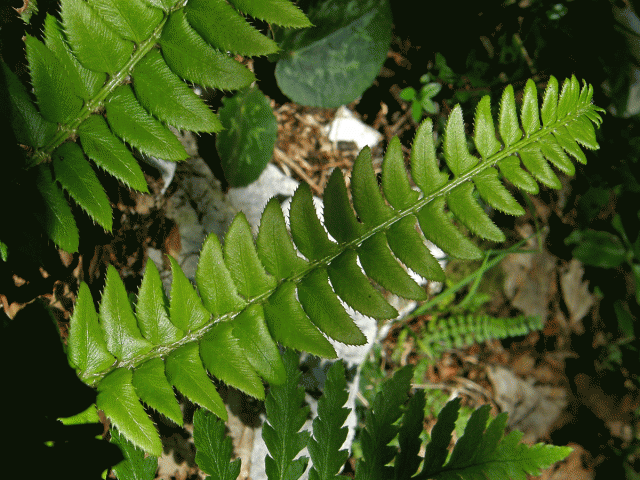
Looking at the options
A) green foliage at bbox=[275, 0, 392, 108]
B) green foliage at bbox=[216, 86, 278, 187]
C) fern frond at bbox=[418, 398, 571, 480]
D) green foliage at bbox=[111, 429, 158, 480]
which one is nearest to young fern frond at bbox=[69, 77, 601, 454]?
green foliage at bbox=[111, 429, 158, 480]

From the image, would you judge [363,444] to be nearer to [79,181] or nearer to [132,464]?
[132,464]

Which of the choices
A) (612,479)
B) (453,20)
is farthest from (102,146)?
(612,479)

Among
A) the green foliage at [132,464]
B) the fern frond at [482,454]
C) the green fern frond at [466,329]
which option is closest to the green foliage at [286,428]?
the green foliage at [132,464]

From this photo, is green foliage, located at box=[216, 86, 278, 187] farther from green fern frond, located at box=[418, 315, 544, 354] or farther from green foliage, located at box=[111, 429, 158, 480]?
green fern frond, located at box=[418, 315, 544, 354]

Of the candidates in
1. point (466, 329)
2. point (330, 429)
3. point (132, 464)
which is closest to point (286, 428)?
point (330, 429)

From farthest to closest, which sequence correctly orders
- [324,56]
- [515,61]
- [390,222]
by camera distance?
[515,61], [324,56], [390,222]

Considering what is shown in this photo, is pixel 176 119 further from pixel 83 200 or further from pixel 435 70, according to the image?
pixel 435 70
